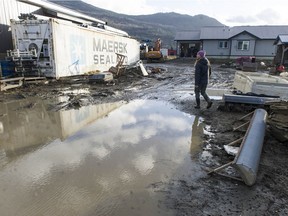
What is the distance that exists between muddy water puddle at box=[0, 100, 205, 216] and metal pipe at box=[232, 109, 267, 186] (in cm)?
71

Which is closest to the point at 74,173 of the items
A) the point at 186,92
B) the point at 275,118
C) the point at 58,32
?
the point at 275,118

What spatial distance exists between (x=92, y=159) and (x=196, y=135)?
2.63m

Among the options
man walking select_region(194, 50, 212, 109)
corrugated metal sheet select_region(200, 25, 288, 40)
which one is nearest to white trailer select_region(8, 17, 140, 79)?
man walking select_region(194, 50, 212, 109)

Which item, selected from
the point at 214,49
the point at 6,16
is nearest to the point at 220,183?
the point at 6,16

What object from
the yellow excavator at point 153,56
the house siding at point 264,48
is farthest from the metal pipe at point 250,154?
the house siding at point 264,48

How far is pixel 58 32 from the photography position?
44.0 ft

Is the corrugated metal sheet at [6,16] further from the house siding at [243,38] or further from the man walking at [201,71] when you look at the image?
the house siding at [243,38]

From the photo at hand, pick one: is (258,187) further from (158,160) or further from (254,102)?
(254,102)

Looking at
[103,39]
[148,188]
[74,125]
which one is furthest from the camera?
[103,39]

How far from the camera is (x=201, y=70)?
334 inches

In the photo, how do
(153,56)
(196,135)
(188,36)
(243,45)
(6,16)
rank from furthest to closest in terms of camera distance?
(188,36)
(243,45)
(153,56)
(6,16)
(196,135)

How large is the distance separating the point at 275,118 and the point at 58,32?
37.8 ft

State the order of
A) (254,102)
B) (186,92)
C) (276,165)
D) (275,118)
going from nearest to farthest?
1. (276,165)
2. (275,118)
3. (254,102)
4. (186,92)

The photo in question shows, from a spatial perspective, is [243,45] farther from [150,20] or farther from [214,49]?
[150,20]
